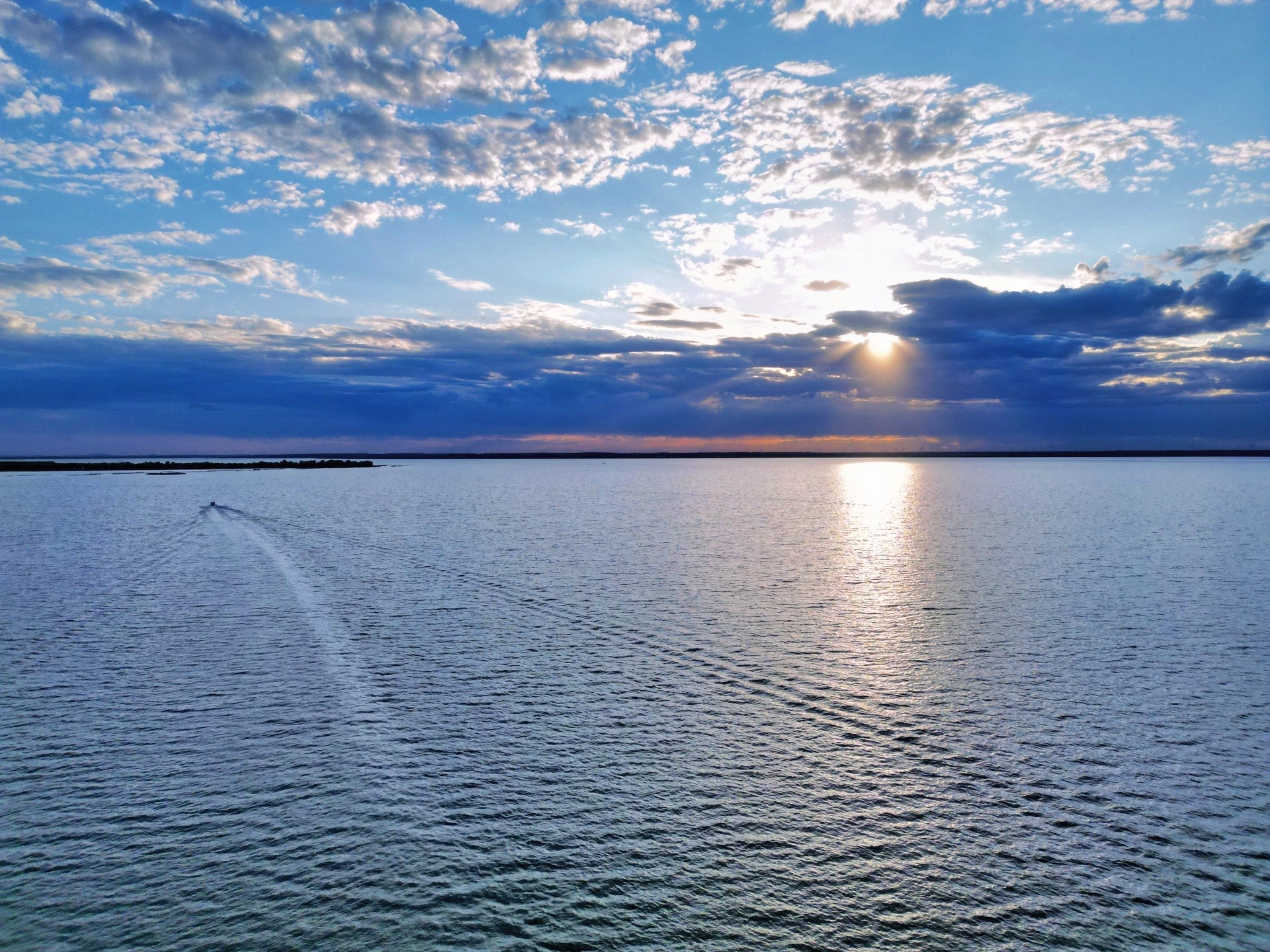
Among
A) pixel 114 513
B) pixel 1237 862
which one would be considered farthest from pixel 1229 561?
pixel 114 513

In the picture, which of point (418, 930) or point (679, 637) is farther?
point (679, 637)

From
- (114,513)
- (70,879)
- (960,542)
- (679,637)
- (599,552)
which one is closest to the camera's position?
(70,879)

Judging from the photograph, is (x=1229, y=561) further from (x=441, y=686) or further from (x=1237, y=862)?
(x=441, y=686)

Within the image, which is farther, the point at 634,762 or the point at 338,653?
the point at 338,653

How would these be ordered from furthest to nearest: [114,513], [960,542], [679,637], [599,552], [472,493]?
[472,493]
[114,513]
[960,542]
[599,552]
[679,637]

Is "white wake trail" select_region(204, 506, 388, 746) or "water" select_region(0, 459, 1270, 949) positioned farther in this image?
"white wake trail" select_region(204, 506, 388, 746)

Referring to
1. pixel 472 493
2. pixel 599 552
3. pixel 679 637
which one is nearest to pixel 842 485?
pixel 472 493

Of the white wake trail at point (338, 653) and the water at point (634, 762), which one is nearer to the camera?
the water at point (634, 762)

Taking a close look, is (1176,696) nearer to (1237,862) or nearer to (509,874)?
(1237,862)
